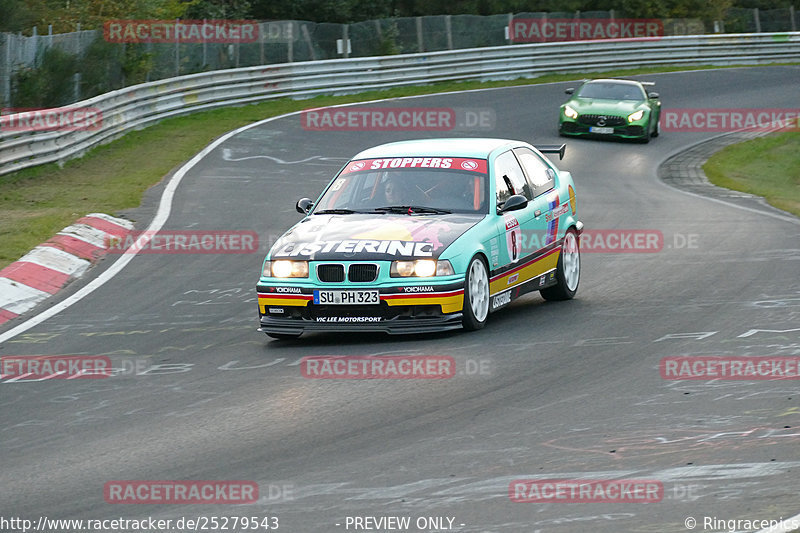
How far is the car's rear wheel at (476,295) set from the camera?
999 cm

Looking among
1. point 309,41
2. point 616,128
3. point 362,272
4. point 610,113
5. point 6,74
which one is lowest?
point 616,128

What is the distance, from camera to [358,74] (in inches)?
1416

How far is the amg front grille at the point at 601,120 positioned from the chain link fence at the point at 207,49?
10393mm

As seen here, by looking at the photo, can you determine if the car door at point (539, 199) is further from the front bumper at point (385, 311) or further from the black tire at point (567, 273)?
the front bumper at point (385, 311)

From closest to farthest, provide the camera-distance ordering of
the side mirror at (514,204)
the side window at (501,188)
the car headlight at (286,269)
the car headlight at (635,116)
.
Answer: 1. the car headlight at (286,269)
2. the side mirror at (514,204)
3. the side window at (501,188)
4. the car headlight at (635,116)

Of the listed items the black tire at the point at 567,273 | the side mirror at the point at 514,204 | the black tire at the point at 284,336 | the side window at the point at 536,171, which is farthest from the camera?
the black tire at the point at 567,273

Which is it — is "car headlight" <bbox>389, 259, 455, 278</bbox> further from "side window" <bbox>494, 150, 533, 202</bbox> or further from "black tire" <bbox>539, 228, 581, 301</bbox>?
"black tire" <bbox>539, 228, 581, 301</bbox>

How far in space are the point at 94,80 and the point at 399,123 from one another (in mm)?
7414

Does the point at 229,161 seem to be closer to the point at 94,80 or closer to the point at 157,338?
the point at 94,80

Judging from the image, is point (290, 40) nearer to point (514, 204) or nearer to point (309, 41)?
point (309, 41)

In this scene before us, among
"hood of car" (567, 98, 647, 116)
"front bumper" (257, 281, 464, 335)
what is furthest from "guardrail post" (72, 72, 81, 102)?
"front bumper" (257, 281, 464, 335)

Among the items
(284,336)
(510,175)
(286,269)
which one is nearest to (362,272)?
(286,269)

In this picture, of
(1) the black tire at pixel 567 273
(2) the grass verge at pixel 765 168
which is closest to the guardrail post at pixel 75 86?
(2) the grass verge at pixel 765 168

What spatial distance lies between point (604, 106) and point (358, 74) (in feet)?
29.5
